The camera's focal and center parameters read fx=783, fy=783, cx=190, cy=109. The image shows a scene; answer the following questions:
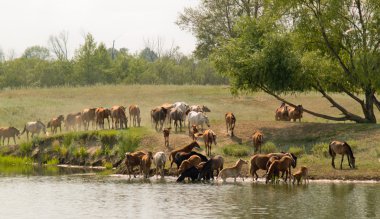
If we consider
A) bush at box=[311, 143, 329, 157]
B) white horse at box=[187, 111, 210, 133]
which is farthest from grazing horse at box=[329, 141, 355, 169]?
white horse at box=[187, 111, 210, 133]

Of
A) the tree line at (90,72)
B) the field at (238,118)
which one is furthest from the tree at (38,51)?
the field at (238,118)

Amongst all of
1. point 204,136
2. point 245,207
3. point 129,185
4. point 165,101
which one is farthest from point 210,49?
point 245,207

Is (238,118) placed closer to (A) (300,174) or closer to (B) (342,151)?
(B) (342,151)

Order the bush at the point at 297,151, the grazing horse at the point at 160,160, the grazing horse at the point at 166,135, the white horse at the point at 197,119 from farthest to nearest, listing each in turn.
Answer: the white horse at the point at 197,119
the grazing horse at the point at 166,135
the bush at the point at 297,151
the grazing horse at the point at 160,160

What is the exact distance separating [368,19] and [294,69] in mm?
4905

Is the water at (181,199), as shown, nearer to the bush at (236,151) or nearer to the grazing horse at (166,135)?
the bush at (236,151)

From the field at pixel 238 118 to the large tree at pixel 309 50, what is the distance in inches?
99.9

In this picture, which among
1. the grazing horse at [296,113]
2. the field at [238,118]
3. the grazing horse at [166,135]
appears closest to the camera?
the field at [238,118]

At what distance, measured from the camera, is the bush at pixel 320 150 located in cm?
3644

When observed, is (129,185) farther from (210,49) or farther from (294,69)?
(210,49)

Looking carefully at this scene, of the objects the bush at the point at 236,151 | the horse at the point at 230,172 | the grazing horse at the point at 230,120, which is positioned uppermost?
the grazing horse at the point at 230,120

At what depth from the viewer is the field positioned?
120 feet

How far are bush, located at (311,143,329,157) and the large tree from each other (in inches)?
256

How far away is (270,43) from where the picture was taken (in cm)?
4341
